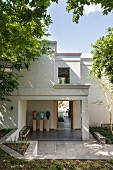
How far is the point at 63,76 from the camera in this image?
47.6 ft

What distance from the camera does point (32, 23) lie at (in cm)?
546

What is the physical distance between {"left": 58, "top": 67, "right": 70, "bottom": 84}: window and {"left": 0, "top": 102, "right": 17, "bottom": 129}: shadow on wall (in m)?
4.63

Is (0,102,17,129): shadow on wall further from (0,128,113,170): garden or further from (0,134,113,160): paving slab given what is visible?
(0,128,113,170): garden

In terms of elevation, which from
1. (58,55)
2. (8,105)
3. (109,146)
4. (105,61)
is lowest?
(109,146)

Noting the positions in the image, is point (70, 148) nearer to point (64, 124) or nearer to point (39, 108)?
point (39, 108)

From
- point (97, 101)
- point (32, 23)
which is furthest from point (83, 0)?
point (97, 101)

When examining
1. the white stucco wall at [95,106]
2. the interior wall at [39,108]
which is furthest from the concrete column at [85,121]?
the interior wall at [39,108]

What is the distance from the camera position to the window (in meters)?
14.3

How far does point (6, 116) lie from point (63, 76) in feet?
18.4

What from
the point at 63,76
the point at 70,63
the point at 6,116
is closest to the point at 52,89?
the point at 63,76

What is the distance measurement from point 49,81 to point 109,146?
596 cm

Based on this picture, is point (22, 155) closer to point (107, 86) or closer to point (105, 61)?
point (105, 61)

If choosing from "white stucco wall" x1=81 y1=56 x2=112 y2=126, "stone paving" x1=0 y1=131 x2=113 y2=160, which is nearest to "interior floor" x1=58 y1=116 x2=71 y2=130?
"white stucco wall" x1=81 y1=56 x2=112 y2=126

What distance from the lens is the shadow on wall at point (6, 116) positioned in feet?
39.8
